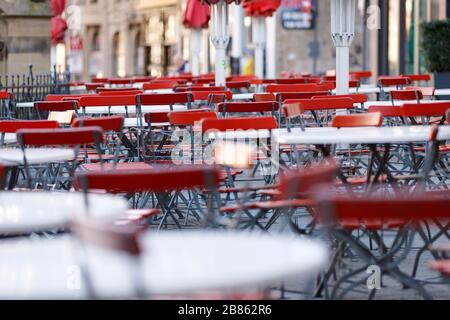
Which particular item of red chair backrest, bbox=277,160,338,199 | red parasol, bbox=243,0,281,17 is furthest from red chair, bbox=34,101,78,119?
red parasol, bbox=243,0,281,17

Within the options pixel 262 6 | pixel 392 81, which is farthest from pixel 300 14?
pixel 392 81

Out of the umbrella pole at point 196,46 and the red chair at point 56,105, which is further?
the umbrella pole at point 196,46

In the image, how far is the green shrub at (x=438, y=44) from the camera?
24.9 meters

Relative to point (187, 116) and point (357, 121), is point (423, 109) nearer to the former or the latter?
point (357, 121)

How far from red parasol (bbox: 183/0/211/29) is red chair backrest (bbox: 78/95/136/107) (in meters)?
19.1

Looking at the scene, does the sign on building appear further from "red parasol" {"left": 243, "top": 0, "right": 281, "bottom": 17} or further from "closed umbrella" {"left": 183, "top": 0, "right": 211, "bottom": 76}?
"red parasol" {"left": 243, "top": 0, "right": 281, "bottom": 17}

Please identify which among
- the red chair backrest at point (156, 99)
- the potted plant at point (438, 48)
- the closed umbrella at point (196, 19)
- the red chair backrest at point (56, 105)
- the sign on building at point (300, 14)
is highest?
the sign on building at point (300, 14)

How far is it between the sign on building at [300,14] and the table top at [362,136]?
4126 cm

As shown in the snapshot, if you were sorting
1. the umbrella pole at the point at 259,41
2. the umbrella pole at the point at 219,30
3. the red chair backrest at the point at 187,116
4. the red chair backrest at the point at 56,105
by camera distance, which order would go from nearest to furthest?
the red chair backrest at the point at 187,116 < the red chair backrest at the point at 56,105 < the umbrella pole at the point at 219,30 < the umbrella pole at the point at 259,41

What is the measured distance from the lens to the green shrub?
24.9m

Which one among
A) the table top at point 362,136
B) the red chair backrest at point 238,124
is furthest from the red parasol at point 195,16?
the table top at point 362,136

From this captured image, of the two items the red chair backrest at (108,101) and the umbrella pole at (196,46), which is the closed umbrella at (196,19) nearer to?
the umbrella pole at (196,46)

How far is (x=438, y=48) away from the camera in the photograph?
25.0 metres

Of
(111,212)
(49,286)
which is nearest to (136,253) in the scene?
(49,286)
